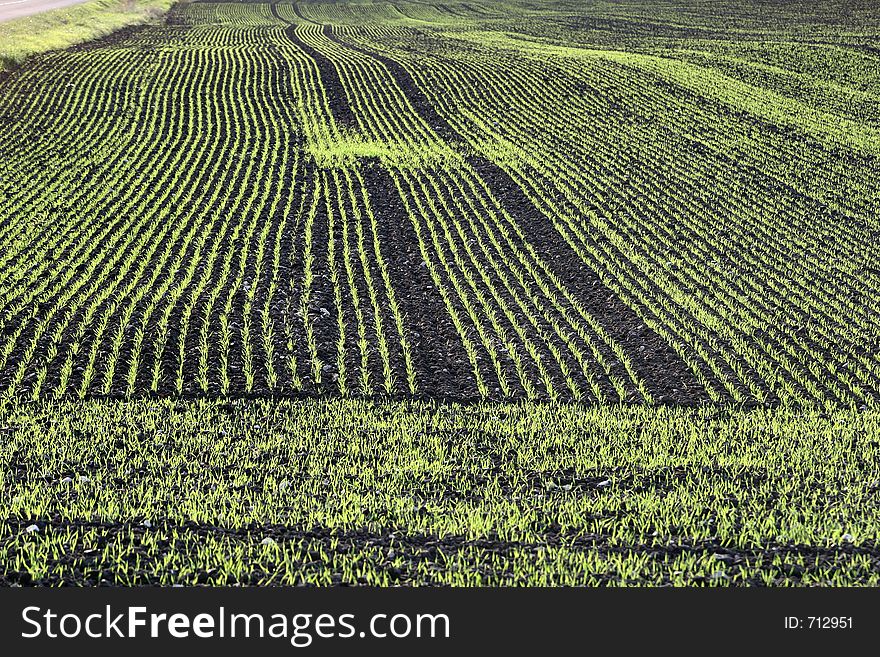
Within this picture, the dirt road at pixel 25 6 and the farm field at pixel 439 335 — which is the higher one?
the dirt road at pixel 25 6

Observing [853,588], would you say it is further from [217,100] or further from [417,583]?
[217,100]

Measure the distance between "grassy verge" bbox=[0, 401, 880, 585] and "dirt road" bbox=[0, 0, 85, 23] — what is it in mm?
54144

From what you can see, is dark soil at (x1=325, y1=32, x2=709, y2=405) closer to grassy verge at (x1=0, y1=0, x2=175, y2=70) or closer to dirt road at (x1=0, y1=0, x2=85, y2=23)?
grassy verge at (x1=0, y1=0, x2=175, y2=70)

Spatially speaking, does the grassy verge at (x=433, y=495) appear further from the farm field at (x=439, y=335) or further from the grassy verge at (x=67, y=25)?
the grassy verge at (x=67, y=25)

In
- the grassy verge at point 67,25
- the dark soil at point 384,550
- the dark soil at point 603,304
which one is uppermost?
the grassy verge at point 67,25

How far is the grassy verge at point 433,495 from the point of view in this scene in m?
6.68

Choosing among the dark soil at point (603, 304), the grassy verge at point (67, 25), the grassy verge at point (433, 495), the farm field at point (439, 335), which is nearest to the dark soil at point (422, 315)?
the farm field at point (439, 335)

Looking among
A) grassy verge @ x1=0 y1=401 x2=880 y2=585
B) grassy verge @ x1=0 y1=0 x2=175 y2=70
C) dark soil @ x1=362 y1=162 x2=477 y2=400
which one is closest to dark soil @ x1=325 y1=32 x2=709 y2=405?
grassy verge @ x1=0 y1=401 x2=880 y2=585

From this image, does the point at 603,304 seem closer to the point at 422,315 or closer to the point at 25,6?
the point at 422,315

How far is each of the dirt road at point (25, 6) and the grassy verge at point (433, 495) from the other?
54144mm

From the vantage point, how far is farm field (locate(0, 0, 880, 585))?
7.21m

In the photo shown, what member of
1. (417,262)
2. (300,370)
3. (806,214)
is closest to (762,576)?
(300,370)

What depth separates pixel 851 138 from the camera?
29.4 meters

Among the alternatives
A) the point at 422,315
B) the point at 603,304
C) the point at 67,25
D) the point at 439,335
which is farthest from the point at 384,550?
the point at 67,25
